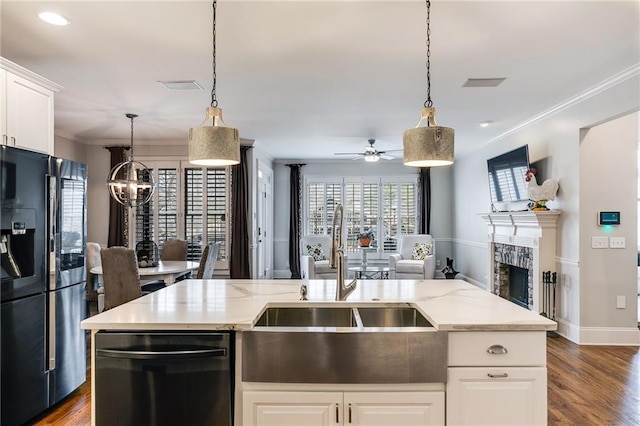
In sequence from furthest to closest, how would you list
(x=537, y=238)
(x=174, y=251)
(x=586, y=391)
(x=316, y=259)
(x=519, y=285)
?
(x=316, y=259), (x=174, y=251), (x=519, y=285), (x=537, y=238), (x=586, y=391)

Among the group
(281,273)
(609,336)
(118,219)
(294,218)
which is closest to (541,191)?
(609,336)

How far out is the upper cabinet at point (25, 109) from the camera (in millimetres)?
2510

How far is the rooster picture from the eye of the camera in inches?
179

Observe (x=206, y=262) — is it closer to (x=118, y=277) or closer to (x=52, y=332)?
(x=118, y=277)

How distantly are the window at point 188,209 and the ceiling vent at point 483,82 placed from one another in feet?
13.7

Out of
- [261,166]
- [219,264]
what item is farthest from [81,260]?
[261,166]

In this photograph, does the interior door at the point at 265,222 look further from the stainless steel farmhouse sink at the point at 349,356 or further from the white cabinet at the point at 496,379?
the white cabinet at the point at 496,379

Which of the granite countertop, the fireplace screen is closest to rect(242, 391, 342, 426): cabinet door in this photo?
the granite countertop

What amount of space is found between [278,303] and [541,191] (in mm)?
3747

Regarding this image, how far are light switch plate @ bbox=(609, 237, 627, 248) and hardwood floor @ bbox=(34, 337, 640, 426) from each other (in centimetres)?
103

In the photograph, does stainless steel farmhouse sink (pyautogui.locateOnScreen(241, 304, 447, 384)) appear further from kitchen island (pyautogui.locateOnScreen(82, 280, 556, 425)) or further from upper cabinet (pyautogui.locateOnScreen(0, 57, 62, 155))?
upper cabinet (pyautogui.locateOnScreen(0, 57, 62, 155))

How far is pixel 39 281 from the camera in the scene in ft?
8.55

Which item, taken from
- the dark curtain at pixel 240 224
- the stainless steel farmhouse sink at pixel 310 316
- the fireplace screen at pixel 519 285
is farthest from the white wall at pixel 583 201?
the dark curtain at pixel 240 224

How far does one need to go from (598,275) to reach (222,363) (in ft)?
13.6
